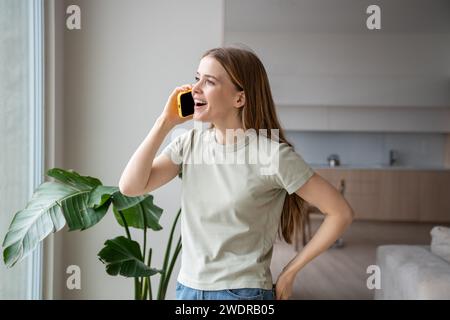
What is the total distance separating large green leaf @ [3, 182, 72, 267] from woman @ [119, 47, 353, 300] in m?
0.73

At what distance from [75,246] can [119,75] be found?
90cm

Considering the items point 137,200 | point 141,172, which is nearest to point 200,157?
point 141,172

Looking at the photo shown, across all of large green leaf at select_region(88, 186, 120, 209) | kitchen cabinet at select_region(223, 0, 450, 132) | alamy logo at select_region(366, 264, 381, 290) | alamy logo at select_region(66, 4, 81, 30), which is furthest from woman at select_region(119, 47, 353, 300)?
kitchen cabinet at select_region(223, 0, 450, 132)

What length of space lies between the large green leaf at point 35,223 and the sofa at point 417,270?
169 cm

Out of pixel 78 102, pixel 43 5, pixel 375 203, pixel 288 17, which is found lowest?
pixel 375 203

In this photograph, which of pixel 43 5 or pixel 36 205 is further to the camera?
pixel 43 5

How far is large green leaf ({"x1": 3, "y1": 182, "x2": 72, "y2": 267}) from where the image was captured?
1.88 m

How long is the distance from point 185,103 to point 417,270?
1.95m

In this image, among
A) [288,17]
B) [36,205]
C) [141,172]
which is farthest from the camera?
[288,17]

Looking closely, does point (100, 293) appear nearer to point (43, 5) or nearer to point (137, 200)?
point (137, 200)

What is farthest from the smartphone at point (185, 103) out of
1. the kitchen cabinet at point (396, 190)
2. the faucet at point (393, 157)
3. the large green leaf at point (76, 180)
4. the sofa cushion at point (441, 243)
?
the faucet at point (393, 157)

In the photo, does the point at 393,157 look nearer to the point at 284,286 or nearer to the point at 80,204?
the point at 80,204

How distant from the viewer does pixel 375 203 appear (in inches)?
306

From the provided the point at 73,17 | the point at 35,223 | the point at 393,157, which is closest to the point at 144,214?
the point at 35,223
